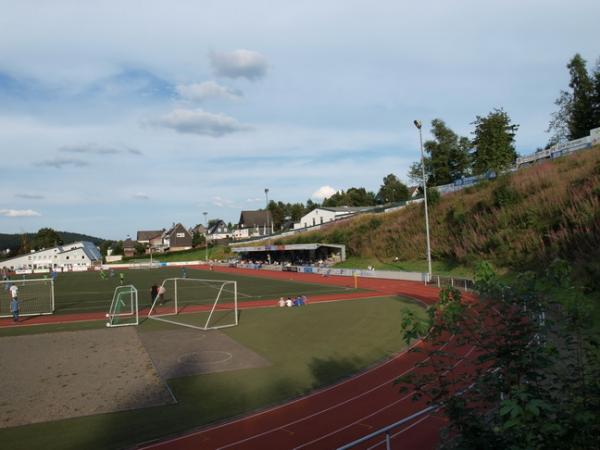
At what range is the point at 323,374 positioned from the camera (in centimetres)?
1586

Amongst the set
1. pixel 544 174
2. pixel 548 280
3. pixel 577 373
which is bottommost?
pixel 577 373

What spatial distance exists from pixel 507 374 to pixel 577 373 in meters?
0.81

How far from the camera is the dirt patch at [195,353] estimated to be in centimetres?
1667

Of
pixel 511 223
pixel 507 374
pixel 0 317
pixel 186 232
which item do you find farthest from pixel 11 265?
pixel 507 374

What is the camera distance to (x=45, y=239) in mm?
142000

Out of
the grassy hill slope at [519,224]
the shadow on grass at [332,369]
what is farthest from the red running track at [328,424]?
the grassy hill slope at [519,224]

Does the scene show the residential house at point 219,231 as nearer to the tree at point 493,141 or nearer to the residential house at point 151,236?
the residential house at point 151,236

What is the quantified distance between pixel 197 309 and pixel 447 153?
60.1 meters

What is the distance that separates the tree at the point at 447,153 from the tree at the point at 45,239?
114 metres

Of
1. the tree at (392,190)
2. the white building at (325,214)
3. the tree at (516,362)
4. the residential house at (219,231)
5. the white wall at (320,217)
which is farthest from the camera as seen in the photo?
the residential house at (219,231)

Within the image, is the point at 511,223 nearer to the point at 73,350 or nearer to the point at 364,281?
the point at 364,281

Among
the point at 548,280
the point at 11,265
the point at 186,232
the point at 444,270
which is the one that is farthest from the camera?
the point at 186,232

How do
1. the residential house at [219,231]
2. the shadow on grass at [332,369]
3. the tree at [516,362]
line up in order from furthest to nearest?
the residential house at [219,231], the shadow on grass at [332,369], the tree at [516,362]

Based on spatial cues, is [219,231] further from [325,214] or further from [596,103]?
[596,103]
